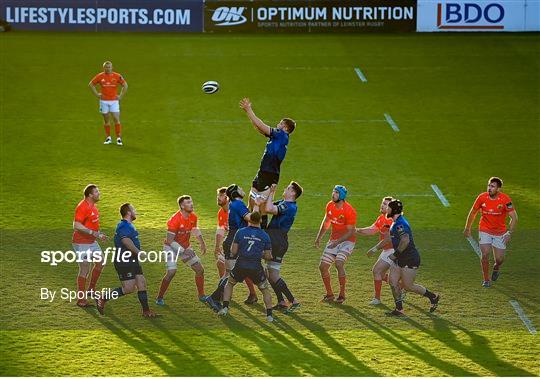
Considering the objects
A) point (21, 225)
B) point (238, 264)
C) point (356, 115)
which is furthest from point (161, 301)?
point (356, 115)

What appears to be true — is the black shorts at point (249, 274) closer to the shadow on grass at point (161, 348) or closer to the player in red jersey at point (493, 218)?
the shadow on grass at point (161, 348)

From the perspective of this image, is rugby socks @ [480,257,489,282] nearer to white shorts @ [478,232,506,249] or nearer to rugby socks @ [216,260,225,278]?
white shorts @ [478,232,506,249]

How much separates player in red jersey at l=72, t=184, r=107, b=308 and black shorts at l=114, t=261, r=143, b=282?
26.5 inches

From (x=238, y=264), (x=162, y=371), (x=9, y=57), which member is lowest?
(x=162, y=371)

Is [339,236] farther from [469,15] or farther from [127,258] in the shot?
[469,15]

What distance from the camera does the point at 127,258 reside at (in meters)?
19.1

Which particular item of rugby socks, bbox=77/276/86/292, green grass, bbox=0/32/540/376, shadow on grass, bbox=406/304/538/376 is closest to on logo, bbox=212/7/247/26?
green grass, bbox=0/32/540/376

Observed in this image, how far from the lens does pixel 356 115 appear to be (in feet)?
121

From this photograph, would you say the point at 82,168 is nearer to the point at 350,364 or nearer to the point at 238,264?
the point at 238,264

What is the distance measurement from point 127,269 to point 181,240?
53.7 inches

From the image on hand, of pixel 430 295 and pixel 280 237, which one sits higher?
pixel 280 237

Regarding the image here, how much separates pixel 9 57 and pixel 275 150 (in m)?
24.9

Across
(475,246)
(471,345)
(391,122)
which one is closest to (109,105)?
A: (391,122)

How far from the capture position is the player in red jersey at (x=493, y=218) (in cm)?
2102
